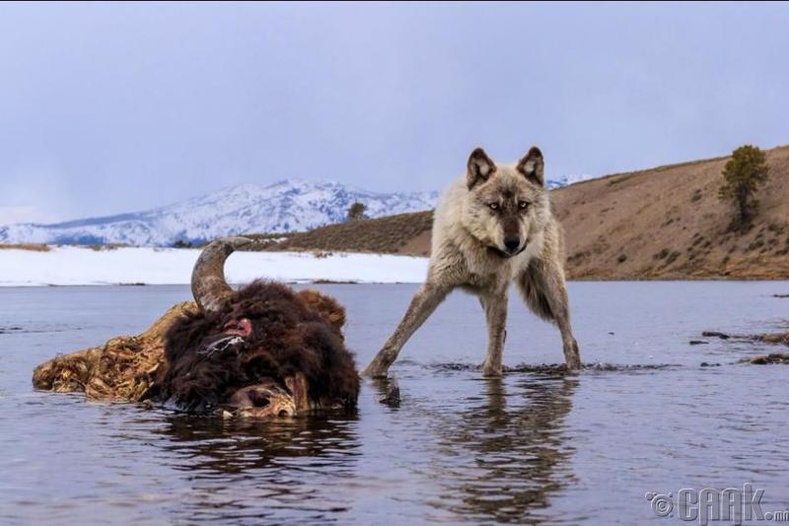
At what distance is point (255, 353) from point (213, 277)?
193 cm

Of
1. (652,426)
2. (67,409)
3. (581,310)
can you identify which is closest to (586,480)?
(652,426)

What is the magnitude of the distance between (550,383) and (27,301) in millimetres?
29910

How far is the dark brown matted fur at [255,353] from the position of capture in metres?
9.98

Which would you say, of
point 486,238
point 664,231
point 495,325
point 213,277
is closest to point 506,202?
point 486,238

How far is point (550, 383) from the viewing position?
13.1 meters

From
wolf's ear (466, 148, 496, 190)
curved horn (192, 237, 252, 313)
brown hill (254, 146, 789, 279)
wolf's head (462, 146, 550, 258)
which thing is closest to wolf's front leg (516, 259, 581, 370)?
wolf's head (462, 146, 550, 258)

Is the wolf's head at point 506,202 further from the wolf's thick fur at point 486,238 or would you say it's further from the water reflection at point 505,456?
the water reflection at point 505,456

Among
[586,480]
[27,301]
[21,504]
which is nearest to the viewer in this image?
[21,504]

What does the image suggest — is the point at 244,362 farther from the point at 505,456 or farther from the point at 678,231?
the point at 678,231

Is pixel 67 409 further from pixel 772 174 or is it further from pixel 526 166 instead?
pixel 772 174

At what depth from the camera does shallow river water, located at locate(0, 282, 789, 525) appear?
6.17 m

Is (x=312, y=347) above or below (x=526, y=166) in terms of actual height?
below

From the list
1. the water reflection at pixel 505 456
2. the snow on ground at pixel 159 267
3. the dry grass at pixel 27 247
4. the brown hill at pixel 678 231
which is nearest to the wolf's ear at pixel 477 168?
the water reflection at pixel 505 456

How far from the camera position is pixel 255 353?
393 inches
